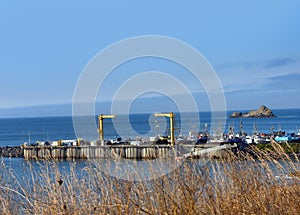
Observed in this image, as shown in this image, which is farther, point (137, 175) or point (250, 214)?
point (137, 175)

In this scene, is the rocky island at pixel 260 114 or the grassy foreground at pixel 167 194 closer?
the grassy foreground at pixel 167 194

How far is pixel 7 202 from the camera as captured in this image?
535 centimetres

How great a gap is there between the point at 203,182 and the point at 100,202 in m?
1.18

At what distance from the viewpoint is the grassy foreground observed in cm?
520

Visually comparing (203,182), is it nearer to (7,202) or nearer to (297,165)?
(297,165)

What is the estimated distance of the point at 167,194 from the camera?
5.33 m

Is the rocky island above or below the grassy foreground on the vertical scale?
above

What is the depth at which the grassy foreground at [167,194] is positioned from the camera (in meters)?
5.20

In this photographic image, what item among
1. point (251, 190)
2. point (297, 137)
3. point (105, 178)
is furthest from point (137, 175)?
Result: point (297, 137)

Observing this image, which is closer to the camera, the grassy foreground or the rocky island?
the grassy foreground

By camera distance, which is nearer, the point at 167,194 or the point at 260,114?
the point at 167,194

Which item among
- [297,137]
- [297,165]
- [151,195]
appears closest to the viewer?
[151,195]

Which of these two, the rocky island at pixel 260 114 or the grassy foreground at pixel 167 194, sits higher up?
the rocky island at pixel 260 114

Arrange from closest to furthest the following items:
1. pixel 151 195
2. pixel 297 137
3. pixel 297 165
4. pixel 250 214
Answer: pixel 250 214 → pixel 151 195 → pixel 297 165 → pixel 297 137
